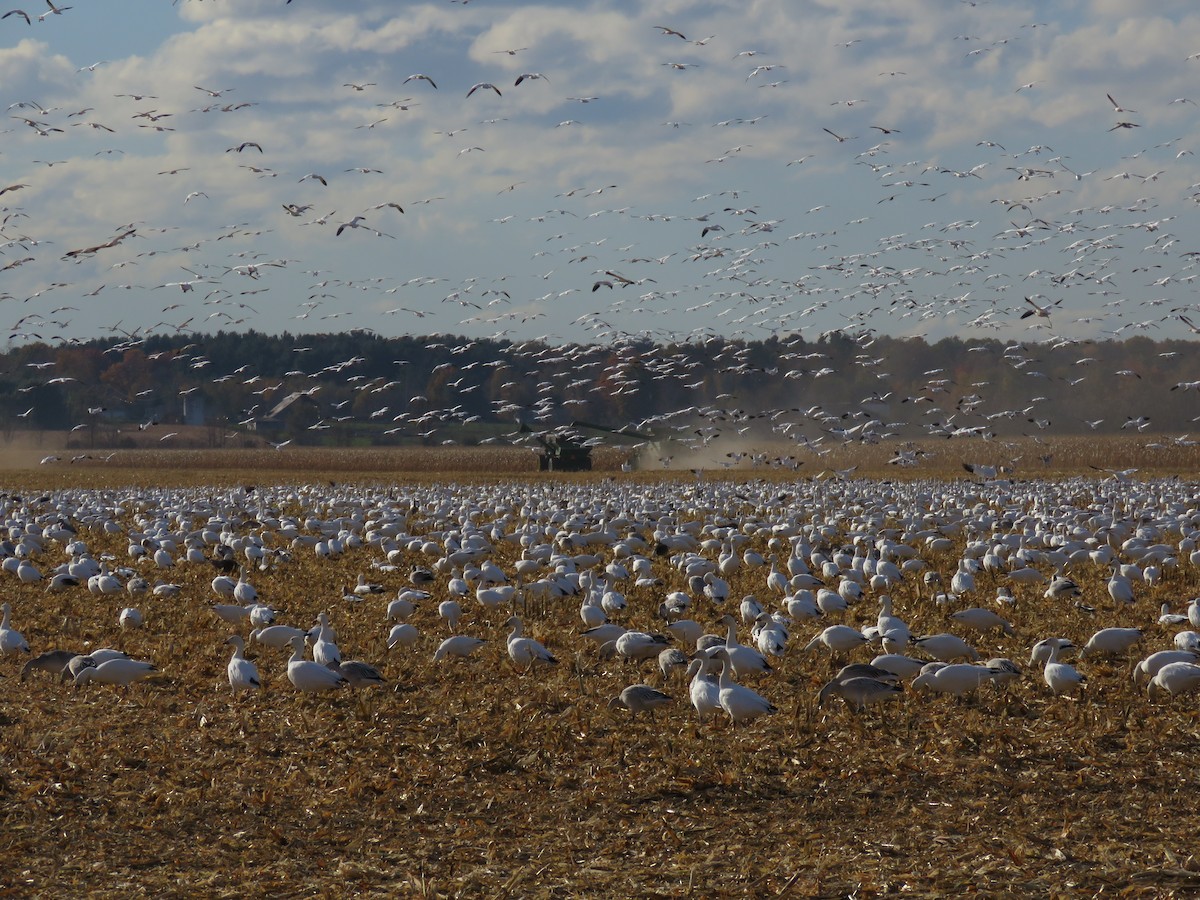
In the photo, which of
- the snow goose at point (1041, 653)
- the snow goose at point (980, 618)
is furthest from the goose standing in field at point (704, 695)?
the snow goose at point (980, 618)

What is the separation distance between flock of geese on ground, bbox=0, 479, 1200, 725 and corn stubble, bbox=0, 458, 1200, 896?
0.72 ft

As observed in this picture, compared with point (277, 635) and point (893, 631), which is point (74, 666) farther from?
point (893, 631)

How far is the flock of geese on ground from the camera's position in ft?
31.0

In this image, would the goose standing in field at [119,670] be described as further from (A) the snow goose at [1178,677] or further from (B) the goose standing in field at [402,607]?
(A) the snow goose at [1178,677]

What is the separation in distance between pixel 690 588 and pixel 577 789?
7.62 metres

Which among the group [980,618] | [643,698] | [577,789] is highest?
[980,618]

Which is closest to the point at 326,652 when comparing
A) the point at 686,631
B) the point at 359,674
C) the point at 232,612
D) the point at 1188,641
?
the point at 359,674

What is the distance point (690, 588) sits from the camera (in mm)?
14789

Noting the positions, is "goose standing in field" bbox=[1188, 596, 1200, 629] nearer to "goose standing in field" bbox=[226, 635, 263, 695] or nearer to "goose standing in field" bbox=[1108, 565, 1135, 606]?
"goose standing in field" bbox=[1108, 565, 1135, 606]

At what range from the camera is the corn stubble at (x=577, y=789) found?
5934 mm

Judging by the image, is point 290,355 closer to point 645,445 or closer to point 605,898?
point 645,445

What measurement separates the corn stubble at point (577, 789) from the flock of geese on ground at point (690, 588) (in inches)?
8.6

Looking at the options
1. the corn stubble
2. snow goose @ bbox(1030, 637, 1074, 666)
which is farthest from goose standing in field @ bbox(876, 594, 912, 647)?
snow goose @ bbox(1030, 637, 1074, 666)

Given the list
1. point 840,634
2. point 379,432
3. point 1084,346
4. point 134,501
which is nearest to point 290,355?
point 379,432
